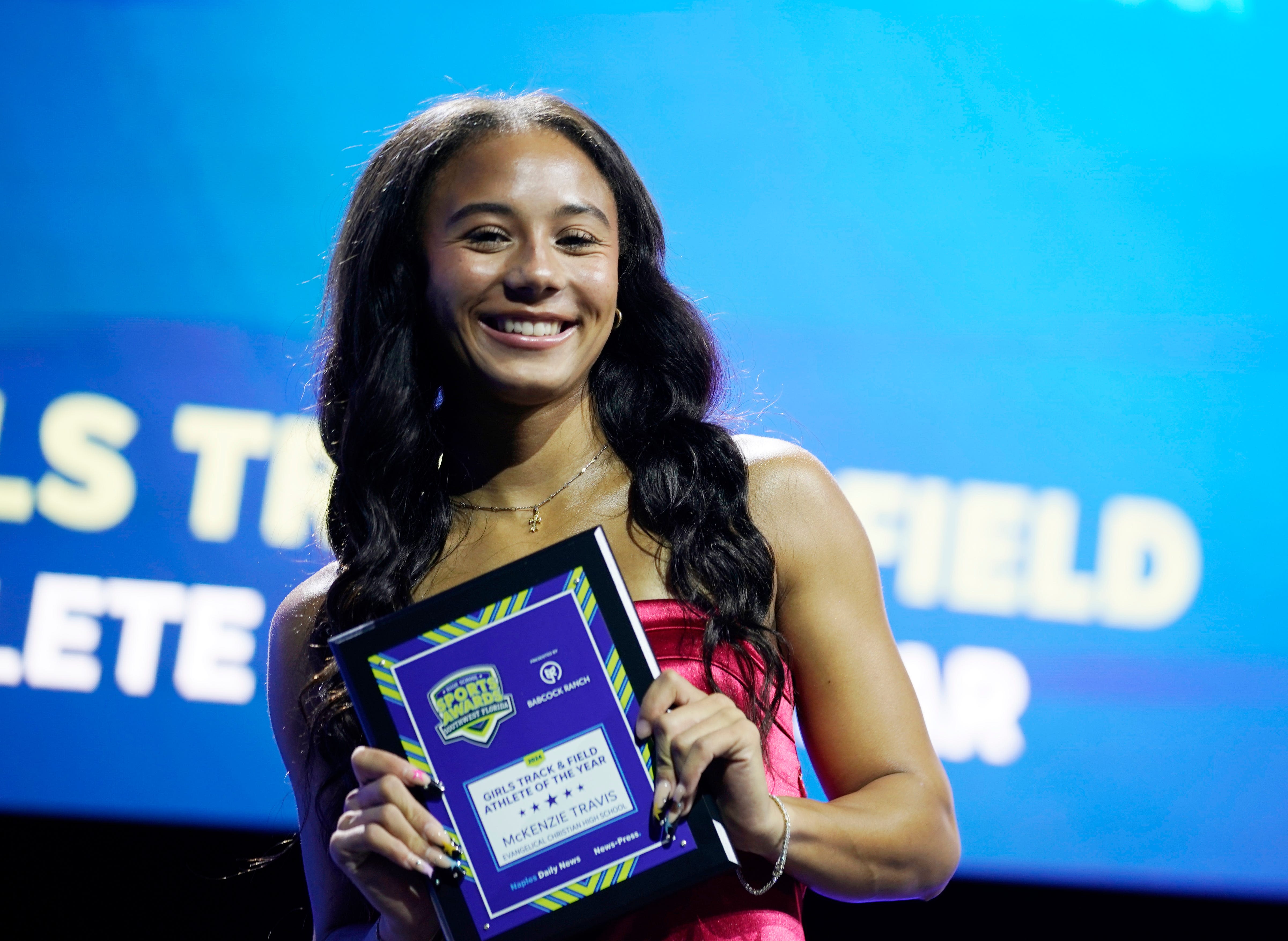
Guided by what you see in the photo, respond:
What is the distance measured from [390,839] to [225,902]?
1755 millimetres

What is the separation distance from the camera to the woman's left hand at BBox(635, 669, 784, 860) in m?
1.06

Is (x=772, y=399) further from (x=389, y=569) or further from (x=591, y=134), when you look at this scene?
(x=389, y=569)

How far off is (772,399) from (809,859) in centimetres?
132

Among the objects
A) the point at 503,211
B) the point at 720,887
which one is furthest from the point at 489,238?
the point at 720,887

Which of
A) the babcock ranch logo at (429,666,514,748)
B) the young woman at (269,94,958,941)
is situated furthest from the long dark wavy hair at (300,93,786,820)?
the babcock ranch logo at (429,666,514,748)

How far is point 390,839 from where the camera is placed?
3.56ft

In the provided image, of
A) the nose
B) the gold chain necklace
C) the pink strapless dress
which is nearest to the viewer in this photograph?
the pink strapless dress

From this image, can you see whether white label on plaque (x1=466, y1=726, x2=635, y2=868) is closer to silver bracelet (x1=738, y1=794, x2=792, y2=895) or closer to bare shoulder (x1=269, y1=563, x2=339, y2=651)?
silver bracelet (x1=738, y1=794, x2=792, y2=895)

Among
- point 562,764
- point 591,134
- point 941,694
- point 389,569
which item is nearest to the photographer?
point 562,764

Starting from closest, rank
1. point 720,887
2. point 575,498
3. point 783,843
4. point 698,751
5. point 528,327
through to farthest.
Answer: point 698,751
point 783,843
point 720,887
point 528,327
point 575,498

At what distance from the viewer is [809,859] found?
1.19 m

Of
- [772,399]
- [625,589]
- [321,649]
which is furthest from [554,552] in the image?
[772,399]

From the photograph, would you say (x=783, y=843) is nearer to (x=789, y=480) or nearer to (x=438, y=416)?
(x=789, y=480)

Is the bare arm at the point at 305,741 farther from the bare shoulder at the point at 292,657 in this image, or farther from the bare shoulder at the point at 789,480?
the bare shoulder at the point at 789,480
